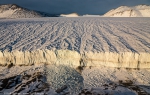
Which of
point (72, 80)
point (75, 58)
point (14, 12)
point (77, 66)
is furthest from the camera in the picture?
point (14, 12)

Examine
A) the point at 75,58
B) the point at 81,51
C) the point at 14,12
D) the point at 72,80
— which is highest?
the point at 14,12

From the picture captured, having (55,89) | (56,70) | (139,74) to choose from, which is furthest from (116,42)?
(55,89)

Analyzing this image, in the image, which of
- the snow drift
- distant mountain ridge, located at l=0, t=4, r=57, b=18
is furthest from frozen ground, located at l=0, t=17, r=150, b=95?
distant mountain ridge, located at l=0, t=4, r=57, b=18

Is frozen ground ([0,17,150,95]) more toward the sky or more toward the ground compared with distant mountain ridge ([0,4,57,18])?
more toward the ground

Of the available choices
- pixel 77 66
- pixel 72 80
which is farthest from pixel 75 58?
pixel 72 80

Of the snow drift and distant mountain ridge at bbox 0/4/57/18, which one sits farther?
distant mountain ridge at bbox 0/4/57/18

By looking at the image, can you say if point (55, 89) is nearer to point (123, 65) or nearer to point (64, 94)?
point (64, 94)

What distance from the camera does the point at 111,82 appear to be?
690 cm

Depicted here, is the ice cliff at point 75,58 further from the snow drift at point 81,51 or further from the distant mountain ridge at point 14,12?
the distant mountain ridge at point 14,12

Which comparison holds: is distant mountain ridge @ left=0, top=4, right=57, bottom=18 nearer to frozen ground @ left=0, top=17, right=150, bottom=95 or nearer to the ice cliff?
frozen ground @ left=0, top=17, right=150, bottom=95

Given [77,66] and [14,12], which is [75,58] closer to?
[77,66]

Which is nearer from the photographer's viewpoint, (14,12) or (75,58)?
(75,58)

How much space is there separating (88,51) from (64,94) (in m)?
2.90

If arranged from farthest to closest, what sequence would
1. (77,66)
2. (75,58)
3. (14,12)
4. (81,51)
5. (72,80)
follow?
(14,12) → (81,51) → (75,58) → (77,66) → (72,80)
